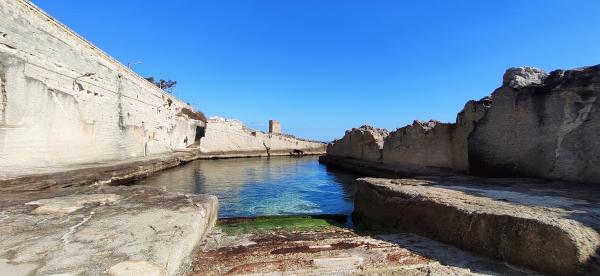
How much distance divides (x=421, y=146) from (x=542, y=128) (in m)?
4.92

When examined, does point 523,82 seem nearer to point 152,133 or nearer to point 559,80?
point 559,80

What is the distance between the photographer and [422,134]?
33.6ft

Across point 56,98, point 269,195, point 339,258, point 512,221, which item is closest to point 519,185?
point 512,221

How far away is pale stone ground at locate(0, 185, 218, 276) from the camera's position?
87.0 inches

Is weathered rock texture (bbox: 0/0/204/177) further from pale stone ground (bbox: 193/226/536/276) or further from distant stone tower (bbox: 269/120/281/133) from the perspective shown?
distant stone tower (bbox: 269/120/281/133)

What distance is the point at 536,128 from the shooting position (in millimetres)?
5523

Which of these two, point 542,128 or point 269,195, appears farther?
point 269,195

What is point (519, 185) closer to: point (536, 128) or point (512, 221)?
point (536, 128)

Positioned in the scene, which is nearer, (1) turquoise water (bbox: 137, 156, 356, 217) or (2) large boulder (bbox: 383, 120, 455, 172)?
(1) turquoise water (bbox: 137, 156, 356, 217)

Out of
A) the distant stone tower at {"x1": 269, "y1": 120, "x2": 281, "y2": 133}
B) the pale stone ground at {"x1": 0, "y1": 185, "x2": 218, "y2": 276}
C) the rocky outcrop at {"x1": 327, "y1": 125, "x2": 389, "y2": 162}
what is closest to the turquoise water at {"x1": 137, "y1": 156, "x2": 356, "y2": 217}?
the pale stone ground at {"x1": 0, "y1": 185, "x2": 218, "y2": 276}

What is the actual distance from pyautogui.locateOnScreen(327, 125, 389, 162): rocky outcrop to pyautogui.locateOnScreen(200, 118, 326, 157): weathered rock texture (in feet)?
31.2

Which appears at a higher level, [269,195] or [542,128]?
[542,128]

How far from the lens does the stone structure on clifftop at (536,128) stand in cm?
477

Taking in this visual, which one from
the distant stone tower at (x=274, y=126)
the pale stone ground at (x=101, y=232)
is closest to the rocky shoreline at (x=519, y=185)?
the pale stone ground at (x=101, y=232)
